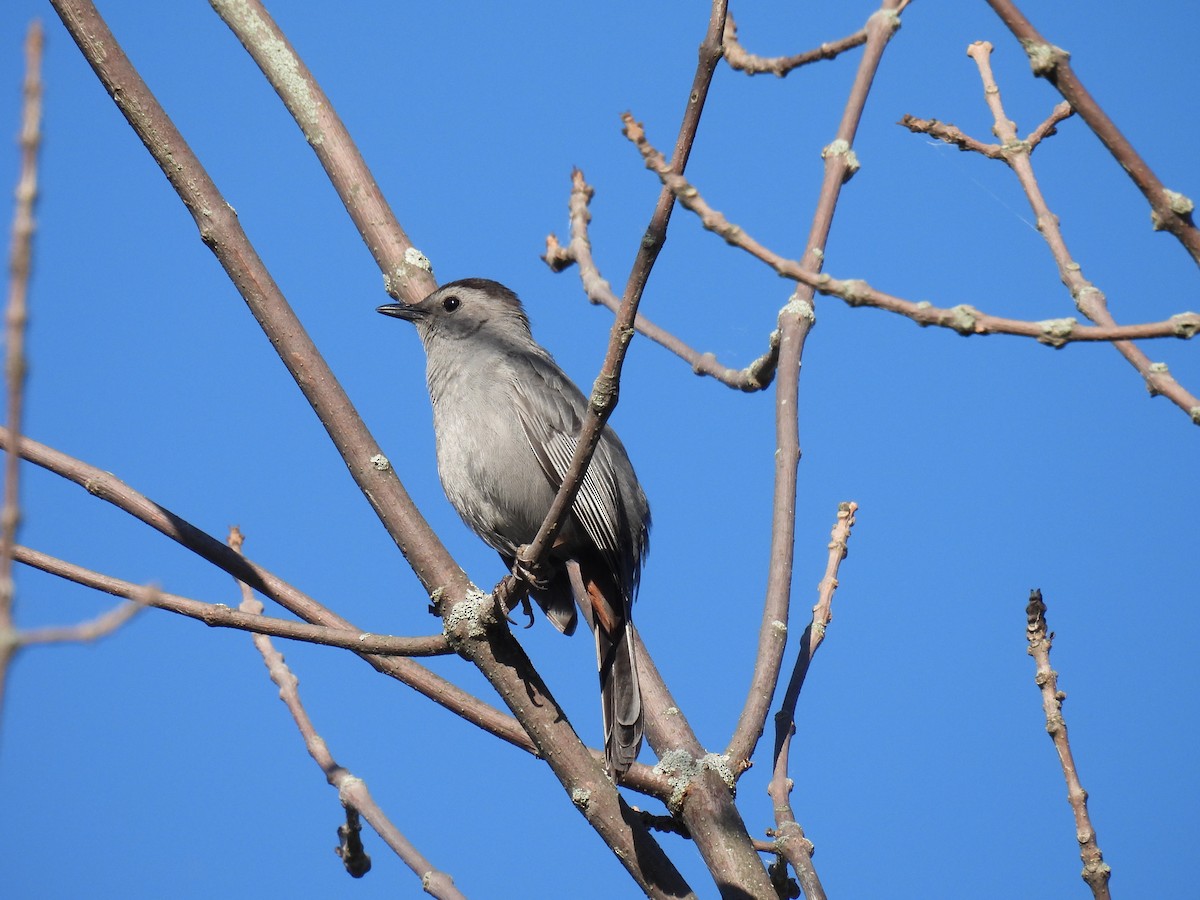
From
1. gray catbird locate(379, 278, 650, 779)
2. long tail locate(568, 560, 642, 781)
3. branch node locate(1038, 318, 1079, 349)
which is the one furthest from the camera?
gray catbird locate(379, 278, 650, 779)

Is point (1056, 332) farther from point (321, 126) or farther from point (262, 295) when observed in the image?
point (321, 126)

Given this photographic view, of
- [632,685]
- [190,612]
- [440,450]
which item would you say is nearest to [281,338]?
[190,612]

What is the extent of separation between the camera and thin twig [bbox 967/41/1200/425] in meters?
2.32

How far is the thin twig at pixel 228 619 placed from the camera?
313 cm

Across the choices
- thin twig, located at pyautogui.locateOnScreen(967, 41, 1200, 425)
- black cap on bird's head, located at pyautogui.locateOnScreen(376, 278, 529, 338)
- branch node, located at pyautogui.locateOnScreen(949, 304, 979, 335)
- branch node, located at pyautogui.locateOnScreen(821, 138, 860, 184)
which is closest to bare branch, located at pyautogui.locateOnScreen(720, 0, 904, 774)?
branch node, located at pyautogui.locateOnScreen(821, 138, 860, 184)

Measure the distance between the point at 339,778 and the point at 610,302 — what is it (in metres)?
1.98

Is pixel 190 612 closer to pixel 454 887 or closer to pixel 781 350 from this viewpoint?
pixel 454 887

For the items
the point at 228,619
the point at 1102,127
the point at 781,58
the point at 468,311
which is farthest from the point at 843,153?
the point at 468,311

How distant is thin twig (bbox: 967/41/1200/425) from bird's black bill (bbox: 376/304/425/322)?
2874 millimetres

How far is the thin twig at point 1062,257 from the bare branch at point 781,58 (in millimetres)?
426

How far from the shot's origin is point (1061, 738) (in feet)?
9.66

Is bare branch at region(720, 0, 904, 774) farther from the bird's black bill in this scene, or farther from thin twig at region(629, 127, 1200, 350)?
the bird's black bill

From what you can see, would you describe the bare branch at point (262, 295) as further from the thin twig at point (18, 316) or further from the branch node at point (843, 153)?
the thin twig at point (18, 316)

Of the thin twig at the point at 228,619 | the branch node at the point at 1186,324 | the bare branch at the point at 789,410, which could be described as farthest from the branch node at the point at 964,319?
the thin twig at the point at 228,619
